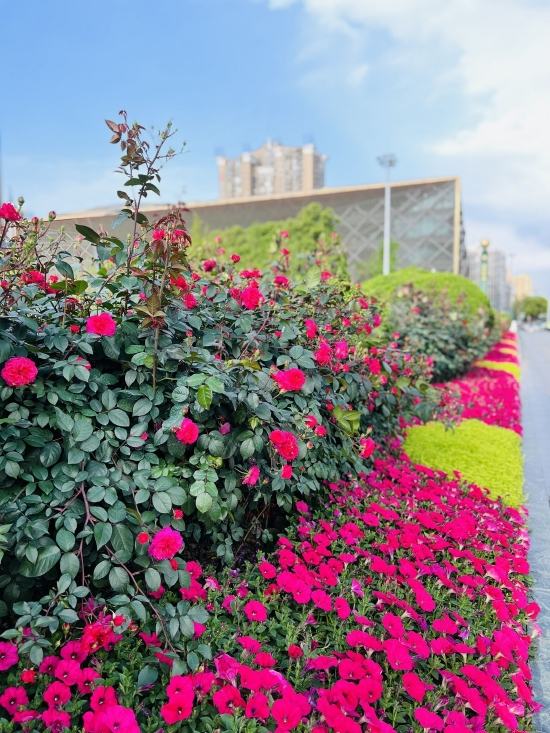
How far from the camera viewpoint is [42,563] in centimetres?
125

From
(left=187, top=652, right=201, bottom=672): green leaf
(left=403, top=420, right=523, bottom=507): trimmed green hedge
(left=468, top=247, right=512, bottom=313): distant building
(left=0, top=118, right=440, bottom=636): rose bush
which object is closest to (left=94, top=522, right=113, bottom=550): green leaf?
(left=0, top=118, right=440, bottom=636): rose bush

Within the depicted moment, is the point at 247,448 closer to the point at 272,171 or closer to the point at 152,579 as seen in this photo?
the point at 152,579

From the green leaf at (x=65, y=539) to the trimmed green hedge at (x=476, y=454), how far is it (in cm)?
234

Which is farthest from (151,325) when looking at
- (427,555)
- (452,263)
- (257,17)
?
(452,263)

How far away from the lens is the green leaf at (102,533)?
128 cm

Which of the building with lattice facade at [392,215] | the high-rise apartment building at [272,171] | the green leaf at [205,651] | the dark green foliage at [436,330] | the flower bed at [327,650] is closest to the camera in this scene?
the flower bed at [327,650]

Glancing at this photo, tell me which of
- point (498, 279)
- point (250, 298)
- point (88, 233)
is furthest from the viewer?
point (498, 279)

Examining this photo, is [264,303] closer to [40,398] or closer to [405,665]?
[40,398]

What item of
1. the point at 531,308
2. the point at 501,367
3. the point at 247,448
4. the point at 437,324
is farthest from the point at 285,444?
the point at 531,308

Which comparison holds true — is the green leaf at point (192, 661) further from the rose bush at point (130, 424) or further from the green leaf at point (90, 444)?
the green leaf at point (90, 444)

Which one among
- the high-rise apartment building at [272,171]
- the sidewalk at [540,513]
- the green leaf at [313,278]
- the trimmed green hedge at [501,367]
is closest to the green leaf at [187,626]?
the sidewalk at [540,513]

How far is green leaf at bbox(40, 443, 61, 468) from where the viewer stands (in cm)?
136

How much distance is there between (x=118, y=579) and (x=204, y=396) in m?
0.51

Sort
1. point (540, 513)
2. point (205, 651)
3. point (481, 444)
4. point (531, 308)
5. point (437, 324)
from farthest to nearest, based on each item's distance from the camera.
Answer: point (531, 308) → point (437, 324) → point (481, 444) → point (540, 513) → point (205, 651)
